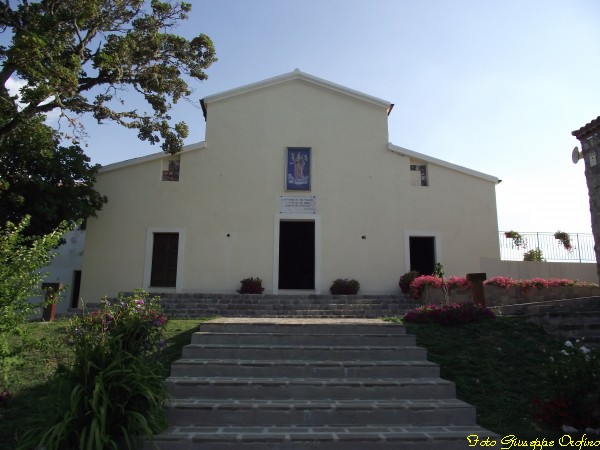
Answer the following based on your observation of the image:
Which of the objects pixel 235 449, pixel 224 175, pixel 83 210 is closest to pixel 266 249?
pixel 224 175

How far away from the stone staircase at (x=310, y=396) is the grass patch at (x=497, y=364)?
0.26 m

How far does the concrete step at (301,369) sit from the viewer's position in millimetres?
5875

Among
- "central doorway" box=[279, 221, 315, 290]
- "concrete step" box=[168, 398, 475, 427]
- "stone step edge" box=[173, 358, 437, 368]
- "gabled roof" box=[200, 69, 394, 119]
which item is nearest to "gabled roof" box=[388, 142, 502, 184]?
"gabled roof" box=[200, 69, 394, 119]

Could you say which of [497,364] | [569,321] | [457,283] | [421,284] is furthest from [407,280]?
[497,364]

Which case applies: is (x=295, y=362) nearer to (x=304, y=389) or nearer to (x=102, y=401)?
(x=304, y=389)

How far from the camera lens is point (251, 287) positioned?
15.0 metres

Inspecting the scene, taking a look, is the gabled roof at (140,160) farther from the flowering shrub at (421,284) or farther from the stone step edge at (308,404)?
the stone step edge at (308,404)

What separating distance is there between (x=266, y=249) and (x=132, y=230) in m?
4.59

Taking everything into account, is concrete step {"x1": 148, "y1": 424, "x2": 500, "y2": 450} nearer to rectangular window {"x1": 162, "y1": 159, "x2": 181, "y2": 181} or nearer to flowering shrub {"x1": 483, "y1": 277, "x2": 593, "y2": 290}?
flowering shrub {"x1": 483, "y1": 277, "x2": 593, "y2": 290}

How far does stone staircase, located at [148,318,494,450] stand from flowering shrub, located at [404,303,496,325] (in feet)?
4.68

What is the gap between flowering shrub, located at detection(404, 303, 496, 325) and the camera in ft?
26.7

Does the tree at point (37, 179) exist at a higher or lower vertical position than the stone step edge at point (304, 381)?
higher

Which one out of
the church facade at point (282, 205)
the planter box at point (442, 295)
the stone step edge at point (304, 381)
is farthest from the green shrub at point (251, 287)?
the stone step edge at point (304, 381)

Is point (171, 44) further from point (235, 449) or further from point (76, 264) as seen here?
point (235, 449)
